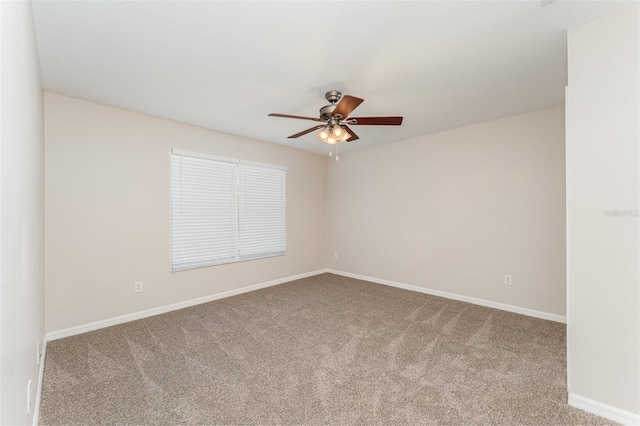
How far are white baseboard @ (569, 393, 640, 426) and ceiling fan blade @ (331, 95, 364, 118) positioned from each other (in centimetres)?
257

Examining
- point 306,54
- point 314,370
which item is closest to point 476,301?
point 314,370

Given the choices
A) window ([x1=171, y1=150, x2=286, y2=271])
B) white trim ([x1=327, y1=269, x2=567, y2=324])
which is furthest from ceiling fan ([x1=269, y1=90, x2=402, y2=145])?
white trim ([x1=327, y1=269, x2=567, y2=324])

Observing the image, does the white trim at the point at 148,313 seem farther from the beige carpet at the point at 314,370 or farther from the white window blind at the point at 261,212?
the white window blind at the point at 261,212

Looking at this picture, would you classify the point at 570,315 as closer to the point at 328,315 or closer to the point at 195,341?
the point at 328,315

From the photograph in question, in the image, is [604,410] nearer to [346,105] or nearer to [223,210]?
[346,105]

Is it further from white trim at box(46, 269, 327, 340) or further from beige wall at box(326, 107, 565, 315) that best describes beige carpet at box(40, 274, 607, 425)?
beige wall at box(326, 107, 565, 315)

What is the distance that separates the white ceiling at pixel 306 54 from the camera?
1734 millimetres

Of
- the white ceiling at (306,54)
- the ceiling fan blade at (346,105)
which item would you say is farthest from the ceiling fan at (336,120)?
the white ceiling at (306,54)

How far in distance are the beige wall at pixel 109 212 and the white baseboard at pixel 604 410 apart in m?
3.94

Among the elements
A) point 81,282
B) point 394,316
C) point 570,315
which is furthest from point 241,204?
point 570,315

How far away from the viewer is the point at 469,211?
395 centimetres

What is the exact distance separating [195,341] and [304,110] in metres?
2.78

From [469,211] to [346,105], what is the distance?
2646 millimetres

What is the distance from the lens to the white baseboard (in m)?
1.69
